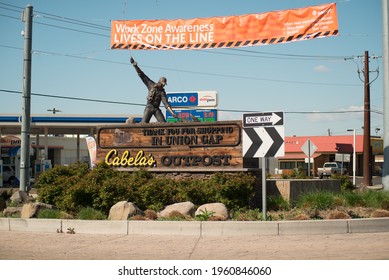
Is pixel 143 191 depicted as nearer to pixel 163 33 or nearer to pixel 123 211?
pixel 123 211

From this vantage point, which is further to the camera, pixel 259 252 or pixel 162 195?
pixel 162 195

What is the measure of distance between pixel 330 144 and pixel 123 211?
55472mm

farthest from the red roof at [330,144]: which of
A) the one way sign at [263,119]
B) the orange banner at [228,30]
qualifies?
the one way sign at [263,119]

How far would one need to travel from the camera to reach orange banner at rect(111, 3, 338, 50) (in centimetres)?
1648

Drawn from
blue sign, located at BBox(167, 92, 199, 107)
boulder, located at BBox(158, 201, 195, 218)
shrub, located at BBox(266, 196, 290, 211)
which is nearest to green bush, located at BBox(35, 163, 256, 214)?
shrub, located at BBox(266, 196, 290, 211)

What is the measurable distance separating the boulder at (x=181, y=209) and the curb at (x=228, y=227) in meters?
1.17

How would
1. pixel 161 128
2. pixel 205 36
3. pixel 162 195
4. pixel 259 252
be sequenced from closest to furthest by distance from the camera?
pixel 259 252 < pixel 162 195 < pixel 161 128 < pixel 205 36

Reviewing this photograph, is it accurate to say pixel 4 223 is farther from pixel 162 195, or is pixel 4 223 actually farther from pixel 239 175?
pixel 239 175

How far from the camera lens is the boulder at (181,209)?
41.2 ft

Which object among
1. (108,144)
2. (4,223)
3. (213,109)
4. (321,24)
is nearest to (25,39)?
(108,144)

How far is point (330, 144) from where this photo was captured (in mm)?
64375

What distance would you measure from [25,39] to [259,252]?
12400 millimetres

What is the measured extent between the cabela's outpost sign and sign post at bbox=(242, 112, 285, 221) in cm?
312

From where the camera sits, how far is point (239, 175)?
47.6ft
